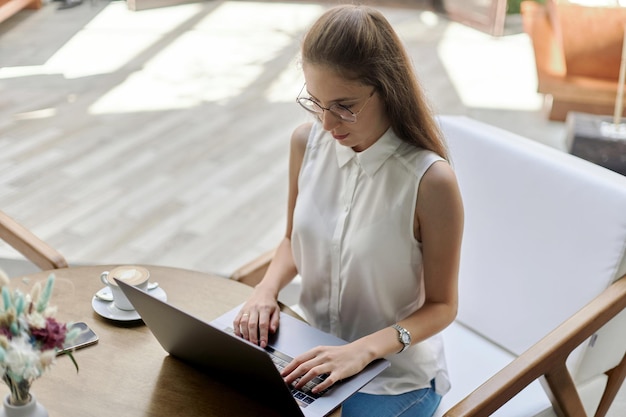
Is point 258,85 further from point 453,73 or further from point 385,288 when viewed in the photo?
point 385,288

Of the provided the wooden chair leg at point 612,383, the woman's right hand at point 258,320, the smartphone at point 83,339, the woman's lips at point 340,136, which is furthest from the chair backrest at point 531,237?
the smartphone at point 83,339

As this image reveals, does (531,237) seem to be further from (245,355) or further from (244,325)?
(245,355)

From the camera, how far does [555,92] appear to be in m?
4.55

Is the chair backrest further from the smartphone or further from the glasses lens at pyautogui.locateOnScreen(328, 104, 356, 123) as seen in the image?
the smartphone

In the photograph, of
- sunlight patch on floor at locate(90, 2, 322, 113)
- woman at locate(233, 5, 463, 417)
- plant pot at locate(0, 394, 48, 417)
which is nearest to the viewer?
plant pot at locate(0, 394, 48, 417)

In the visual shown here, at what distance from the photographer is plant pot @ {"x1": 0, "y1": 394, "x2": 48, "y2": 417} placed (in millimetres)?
1276

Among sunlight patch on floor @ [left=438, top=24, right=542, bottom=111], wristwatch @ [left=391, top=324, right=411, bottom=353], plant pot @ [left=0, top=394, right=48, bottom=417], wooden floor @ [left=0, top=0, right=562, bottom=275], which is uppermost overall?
plant pot @ [left=0, top=394, right=48, bottom=417]

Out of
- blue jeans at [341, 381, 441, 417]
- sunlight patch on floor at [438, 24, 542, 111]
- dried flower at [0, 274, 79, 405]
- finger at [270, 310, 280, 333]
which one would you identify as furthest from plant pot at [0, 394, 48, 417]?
sunlight patch on floor at [438, 24, 542, 111]

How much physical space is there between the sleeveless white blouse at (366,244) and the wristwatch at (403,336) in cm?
11

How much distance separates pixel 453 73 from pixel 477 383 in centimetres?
375

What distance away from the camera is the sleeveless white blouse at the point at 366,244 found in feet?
5.47

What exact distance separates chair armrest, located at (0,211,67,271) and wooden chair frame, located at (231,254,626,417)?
3.06 ft

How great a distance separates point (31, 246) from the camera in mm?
1878

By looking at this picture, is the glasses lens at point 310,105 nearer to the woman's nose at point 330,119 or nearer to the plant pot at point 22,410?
the woman's nose at point 330,119
